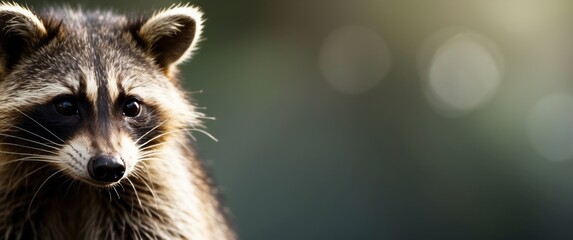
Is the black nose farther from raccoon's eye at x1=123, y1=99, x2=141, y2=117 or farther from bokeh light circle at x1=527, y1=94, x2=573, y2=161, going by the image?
bokeh light circle at x1=527, y1=94, x2=573, y2=161

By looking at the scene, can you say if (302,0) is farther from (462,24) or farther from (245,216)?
(245,216)

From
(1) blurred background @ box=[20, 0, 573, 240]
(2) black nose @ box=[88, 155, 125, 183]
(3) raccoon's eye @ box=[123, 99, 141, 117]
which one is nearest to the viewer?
(2) black nose @ box=[88, 155, 125, 183]

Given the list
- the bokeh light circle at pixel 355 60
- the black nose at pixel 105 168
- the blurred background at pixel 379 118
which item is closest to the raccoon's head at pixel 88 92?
the black nose at pixel 105 168

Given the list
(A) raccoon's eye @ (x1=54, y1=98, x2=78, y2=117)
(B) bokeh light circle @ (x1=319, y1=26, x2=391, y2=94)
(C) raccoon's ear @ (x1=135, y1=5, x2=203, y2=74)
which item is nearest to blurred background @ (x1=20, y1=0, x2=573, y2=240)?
(B) bokeh light circle @ (x1=319, y1=26, x2=391, y2=94)

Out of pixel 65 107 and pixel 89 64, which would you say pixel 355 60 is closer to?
pixel 89 64

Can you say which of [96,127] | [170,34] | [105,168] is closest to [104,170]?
[105,168]

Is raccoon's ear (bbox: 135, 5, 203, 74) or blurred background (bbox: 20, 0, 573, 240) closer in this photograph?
raccoon's ear (bbox: 135, 5, 203, 74)
